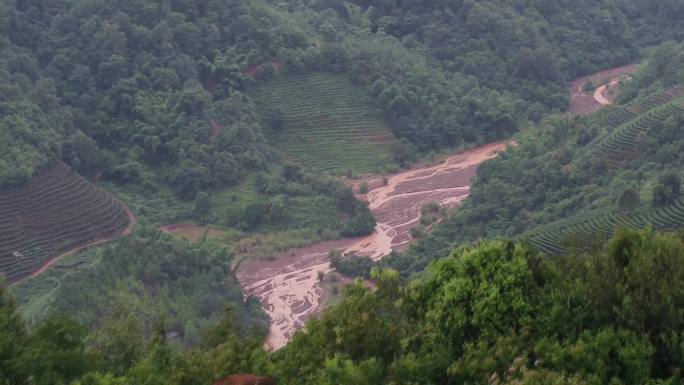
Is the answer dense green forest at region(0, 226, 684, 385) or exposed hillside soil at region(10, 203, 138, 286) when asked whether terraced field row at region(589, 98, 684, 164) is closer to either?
exposed hillside soil at region(10, 203, 138, 286)

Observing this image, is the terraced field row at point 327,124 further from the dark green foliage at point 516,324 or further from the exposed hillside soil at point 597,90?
the dark green foliage at point 516,324

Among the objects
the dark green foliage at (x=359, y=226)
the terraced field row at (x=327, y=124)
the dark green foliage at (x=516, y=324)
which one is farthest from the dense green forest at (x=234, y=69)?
the dark green foliage at (x=516, y=324)

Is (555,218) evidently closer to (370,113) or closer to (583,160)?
(583,160)

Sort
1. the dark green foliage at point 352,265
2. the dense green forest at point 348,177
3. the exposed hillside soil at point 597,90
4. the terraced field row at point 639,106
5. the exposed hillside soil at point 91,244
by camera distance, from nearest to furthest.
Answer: the dense green forest at point 348,177 < the exposed hillside soil at point 91,244 < the dark green foliage at point 352,265 < the terraced field row at point 639,106 < the exposed hillside soil at point 597,90

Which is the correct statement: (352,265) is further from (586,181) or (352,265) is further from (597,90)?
(597,90)

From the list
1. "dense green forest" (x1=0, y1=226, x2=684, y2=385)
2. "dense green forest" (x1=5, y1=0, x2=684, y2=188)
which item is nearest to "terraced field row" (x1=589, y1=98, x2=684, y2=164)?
"dense green forest" (x1=5, y1=0, x2=684, y2=188)

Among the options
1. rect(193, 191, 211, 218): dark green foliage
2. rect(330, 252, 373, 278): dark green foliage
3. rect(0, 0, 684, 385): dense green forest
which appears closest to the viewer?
rect(0, 0, 684, 385): dense green forest
